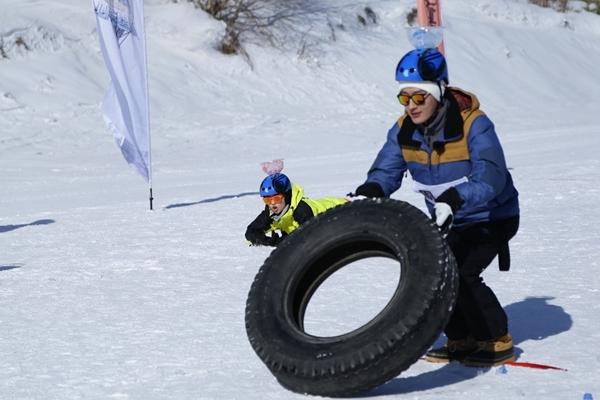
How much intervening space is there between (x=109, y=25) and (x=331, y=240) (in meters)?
8.06

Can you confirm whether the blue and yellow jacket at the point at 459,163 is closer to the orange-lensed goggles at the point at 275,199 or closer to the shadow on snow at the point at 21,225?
the orange-lensed goggles at the point at 275,199

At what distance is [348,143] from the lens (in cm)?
2055

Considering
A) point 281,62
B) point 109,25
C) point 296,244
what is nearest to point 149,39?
point 281,62

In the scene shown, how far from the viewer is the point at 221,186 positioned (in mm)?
14805

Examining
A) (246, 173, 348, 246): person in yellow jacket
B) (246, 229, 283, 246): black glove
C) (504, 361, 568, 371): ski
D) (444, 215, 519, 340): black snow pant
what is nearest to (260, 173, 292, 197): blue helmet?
(246, 173, 348, 246): person in yellow jacket

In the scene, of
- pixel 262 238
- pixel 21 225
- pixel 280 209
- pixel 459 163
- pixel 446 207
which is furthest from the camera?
pixel 21 225

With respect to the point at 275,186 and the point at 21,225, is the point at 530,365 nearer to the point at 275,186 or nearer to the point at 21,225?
the point at 275,186

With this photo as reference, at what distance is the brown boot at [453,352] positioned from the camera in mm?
5156

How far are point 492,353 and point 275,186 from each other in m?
4.04

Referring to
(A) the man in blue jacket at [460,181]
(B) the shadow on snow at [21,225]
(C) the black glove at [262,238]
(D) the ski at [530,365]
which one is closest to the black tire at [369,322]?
(A) the man in blue jacket at [460,181]

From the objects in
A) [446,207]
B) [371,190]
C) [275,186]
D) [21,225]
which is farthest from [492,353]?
[21,225]

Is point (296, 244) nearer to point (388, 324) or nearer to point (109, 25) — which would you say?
point (388, 324)

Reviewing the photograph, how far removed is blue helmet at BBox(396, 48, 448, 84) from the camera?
494cm

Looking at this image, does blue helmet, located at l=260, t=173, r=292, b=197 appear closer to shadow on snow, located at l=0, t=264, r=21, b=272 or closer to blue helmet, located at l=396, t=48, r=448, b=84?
shadow on snow, located at l=0, t=264, r=21, b=272
